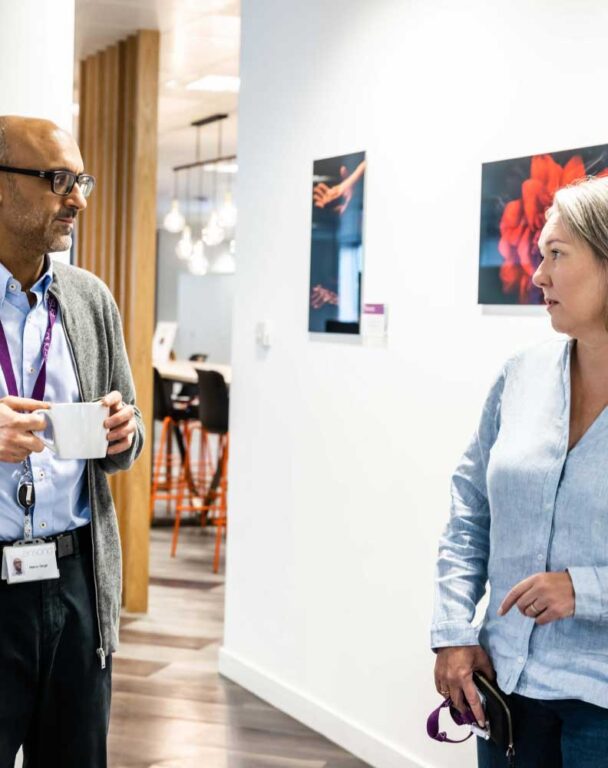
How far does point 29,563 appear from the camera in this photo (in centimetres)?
191

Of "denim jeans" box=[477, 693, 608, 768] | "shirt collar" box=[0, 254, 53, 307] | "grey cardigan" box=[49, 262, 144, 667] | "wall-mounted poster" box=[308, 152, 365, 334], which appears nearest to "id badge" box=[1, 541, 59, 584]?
"grey cardigan" box=[49, 262, 144, 667]

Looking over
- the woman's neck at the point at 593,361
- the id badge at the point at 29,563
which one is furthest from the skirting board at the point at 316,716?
the woman's neck at the point at 593,361

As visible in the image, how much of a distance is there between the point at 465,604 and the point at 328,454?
6.39ft

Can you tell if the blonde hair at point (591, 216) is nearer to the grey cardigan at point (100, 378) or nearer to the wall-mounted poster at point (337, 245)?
the grey cardigan at point (100, 378)

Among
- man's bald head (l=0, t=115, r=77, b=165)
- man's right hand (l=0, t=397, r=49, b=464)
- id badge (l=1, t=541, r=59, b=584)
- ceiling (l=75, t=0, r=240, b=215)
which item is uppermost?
ceiling (l=75, t=0, r=240, b=215)

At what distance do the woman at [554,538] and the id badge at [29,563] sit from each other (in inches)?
27.0

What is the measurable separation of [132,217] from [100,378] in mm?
3240

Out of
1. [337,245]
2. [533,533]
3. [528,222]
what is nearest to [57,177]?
[533,533]

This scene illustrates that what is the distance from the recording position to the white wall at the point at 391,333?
302cm

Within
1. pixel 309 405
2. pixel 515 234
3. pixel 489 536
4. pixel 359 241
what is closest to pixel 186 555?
pixel 309 405

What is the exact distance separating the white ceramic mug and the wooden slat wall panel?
333cm

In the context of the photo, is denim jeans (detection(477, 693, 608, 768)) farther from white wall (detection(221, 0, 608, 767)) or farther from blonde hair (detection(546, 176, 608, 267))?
white wall (detection(221, 0, 608, 767))

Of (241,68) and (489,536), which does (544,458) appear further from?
(241,68)

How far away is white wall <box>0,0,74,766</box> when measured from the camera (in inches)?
106
